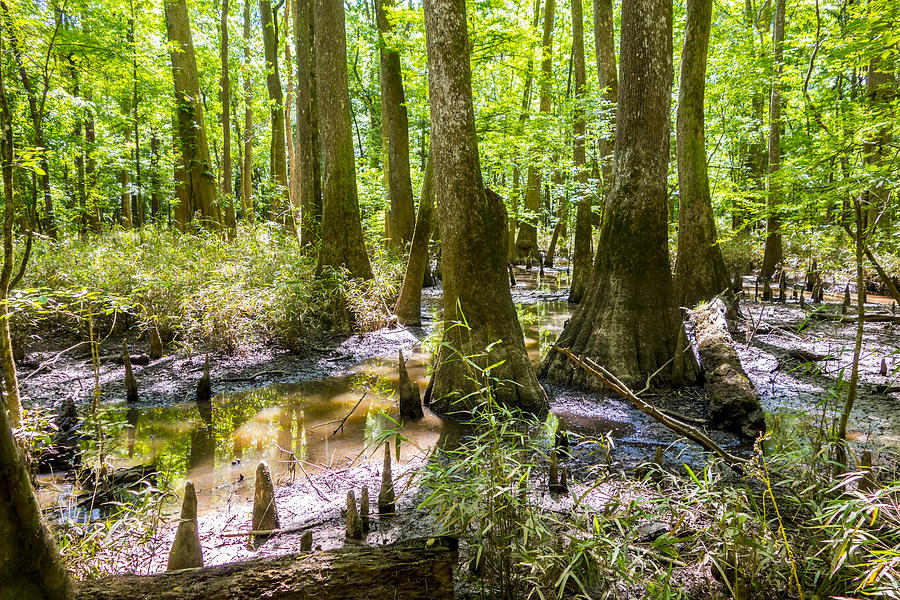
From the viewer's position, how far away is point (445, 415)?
538cm

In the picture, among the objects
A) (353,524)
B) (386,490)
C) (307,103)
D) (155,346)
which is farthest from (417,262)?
(353,524)

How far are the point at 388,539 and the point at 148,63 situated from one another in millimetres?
12785

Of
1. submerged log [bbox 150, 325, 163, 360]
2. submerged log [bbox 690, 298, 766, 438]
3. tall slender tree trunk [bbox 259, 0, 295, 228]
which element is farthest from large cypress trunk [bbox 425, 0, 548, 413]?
tall slender tree trunk [bbox 259, 0, 295, 228]

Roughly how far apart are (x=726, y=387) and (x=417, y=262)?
5788 millimetres

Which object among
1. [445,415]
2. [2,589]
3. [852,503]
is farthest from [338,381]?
[852,503]

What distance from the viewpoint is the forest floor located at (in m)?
2.92

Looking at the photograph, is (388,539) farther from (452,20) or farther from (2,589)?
(452,20)

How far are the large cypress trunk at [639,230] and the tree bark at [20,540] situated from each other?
525cm

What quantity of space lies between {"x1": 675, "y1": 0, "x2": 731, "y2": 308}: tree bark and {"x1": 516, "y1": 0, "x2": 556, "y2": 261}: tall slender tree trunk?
17.1ft

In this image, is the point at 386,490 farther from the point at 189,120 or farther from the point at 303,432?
the point at 189,120

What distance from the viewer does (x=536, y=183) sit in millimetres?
19500

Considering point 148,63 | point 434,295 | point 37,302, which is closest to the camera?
point 37,302

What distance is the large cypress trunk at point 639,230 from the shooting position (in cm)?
590

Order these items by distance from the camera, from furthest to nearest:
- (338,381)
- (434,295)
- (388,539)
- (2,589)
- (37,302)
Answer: (434,295), (338,381), (388,539), (37,302), (2,589)
